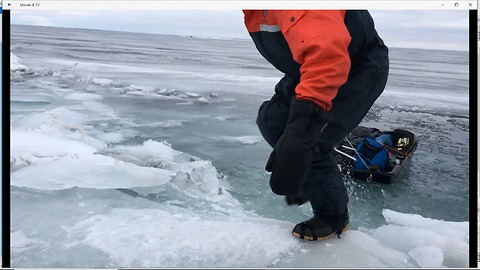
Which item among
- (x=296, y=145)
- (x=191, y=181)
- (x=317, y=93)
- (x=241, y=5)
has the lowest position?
(x=191, y=181)

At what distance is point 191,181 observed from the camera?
214 cm

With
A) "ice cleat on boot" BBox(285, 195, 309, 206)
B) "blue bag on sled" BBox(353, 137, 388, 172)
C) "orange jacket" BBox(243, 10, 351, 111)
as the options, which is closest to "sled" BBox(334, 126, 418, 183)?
"blue bag on sled" BBox(353, 137, 388, 172)

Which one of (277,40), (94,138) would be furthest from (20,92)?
(277,40)

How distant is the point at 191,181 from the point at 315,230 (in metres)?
0.71

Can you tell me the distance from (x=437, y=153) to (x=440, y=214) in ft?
2.66

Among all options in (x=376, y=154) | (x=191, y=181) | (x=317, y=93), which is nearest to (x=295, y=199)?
(x=191, y=181)

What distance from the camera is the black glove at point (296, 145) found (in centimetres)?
127

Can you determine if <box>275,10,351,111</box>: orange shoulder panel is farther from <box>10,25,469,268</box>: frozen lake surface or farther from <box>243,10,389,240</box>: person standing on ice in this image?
<box>10,25,469,268</box>: frozen lake surface

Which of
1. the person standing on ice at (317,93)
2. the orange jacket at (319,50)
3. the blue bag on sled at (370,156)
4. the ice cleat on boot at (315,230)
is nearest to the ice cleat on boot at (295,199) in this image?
the person standing on ice at (317,93)

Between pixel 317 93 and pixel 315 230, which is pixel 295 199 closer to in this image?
pixel 315 230

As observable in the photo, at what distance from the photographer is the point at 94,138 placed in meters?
2.51

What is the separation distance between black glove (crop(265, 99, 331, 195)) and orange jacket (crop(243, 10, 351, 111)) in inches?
1.2

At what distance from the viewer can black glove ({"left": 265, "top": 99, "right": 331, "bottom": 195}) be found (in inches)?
50.1

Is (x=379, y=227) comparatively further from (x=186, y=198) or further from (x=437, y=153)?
(x=437, y=153)
